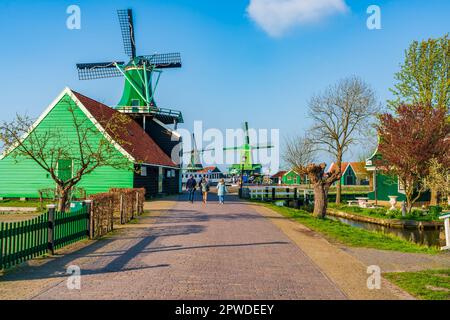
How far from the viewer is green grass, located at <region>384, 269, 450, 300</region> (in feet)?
22.0

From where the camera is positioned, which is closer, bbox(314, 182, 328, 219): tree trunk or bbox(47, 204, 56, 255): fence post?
bbox(47, 204, 56, 255): fence post

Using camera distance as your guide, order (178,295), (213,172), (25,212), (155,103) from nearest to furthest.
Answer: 1. (178,295)
2. (25,212)
3. (155,103)
4. (213,172)

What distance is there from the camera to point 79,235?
11.6m

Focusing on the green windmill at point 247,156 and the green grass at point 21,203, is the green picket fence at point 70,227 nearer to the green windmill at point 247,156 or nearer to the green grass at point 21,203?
the green grass at point 21,203

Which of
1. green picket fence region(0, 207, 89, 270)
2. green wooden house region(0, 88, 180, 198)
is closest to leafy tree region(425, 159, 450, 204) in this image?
green picket fence region(0, 207, 89, 270)

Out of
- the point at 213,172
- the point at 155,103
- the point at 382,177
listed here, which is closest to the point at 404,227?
the point at 382,177

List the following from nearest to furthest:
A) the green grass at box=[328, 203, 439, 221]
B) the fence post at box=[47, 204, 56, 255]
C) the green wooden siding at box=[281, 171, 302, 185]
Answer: the fence post at box=[47, 204, 56, 255] < the green grass at box=[328, 203, 439, 221] < the green wooden siding at box=[281, 171, 302, 185]

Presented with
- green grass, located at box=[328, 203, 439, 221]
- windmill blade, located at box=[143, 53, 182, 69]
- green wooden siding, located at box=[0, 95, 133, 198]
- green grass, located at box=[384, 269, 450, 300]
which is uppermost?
windmill blade, located at box=[143, 53, 182, 69]

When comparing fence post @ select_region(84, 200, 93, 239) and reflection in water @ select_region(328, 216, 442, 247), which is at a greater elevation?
fence post @ select_region(84, 200, 93, 239)

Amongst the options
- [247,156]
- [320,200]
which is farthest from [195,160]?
[320,200]

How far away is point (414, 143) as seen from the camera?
23531 millimetres

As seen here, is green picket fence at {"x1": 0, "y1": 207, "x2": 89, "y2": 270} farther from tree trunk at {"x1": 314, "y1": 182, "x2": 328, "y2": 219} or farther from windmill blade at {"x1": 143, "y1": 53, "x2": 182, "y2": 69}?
windmill blade at {"x1": 143, "y1": 53, "x2": 182, "y2": 69}
